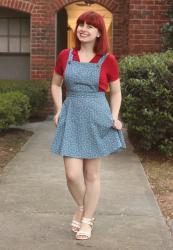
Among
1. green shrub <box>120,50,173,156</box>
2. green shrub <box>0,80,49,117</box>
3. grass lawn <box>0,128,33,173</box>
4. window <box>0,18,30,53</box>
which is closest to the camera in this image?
green shrub <box>120,50,173,156</box>

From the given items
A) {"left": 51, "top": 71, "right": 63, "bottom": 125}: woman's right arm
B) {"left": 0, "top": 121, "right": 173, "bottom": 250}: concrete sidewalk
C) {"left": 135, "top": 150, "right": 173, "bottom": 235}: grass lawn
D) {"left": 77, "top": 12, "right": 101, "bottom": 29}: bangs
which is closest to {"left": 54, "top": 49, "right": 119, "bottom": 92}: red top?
{"left": 51, "top": 71, "right": 63, "bottom": 125}: woman's right arm

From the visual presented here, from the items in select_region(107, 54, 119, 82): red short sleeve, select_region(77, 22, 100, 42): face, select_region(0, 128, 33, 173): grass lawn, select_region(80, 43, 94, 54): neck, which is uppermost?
select_region(77, 22, 100, 42): face

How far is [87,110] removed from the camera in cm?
488

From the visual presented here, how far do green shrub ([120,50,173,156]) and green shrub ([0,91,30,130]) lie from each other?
2.36 m

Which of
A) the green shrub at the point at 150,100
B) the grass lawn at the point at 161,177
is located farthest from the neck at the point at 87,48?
the green shrub at the point at 150,100

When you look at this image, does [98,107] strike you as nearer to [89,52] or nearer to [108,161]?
[89,52]

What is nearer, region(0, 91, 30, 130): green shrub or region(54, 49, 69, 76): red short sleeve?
region(54, 49, 69, 76): red short sleeve

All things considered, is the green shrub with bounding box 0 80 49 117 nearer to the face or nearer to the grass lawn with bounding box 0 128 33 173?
the grass lawn with bounding box 0 128 33 173

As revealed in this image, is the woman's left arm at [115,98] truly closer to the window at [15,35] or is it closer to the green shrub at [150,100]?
the green shrub at [150,100]

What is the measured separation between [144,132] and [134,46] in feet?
11.7

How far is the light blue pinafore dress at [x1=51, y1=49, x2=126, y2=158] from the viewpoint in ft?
15.9

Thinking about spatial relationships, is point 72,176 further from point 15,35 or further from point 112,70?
point 15,35

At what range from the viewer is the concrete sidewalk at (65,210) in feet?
16.0

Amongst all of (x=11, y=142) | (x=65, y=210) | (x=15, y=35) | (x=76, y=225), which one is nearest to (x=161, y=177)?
(x=65, y=210)
